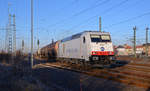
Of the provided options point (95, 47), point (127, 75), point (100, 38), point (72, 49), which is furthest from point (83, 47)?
point (127, 75)

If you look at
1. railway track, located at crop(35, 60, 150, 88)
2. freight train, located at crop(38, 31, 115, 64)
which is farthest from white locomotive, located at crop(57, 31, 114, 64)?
railway track, located at crop(35, 60, 150, 88)

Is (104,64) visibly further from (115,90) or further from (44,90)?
(44,90)

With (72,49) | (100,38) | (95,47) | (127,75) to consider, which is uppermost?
(100,38)

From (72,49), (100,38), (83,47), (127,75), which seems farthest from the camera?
(72,49)

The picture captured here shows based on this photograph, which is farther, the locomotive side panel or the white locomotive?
the locomotive side panel

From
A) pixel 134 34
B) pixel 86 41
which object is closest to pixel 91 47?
pixel 86 41

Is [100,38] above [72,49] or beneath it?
above

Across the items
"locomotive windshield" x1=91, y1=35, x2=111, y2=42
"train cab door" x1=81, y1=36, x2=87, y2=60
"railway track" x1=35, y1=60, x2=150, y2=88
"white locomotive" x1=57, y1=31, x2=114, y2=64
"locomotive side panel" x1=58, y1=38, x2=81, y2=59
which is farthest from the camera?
"locomotive side panel" x1=58, y1=38, x2=81, y2=59

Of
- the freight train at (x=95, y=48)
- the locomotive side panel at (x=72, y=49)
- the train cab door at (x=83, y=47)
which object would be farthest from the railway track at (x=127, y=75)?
the locomotive side panel at (x=72, y=49)

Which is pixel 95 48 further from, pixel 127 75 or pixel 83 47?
pixel 127 75

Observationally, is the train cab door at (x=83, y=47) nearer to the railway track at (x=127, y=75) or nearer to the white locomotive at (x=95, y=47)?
the white locomotive at (x=95, y=47)

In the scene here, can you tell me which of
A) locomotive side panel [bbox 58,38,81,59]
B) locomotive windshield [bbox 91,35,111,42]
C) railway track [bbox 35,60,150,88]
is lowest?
railway track [bbox 35,60,150,88]

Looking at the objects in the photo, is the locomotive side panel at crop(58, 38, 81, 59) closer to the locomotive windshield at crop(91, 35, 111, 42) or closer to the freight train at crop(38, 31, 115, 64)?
the freight train at crop(38, 31, 115, 64)

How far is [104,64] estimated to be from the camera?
1655 centimetres
